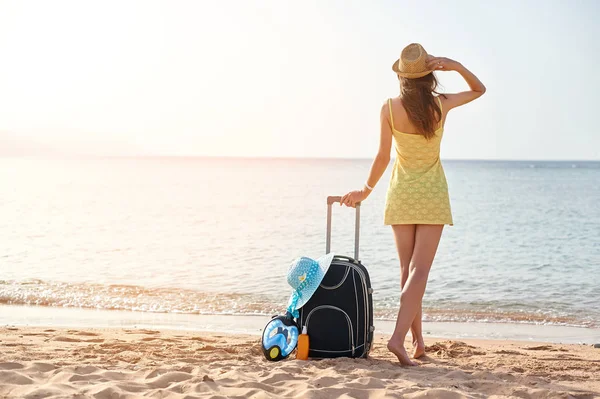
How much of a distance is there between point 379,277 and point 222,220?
28.0ft

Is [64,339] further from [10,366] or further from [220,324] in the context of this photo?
[220,324]

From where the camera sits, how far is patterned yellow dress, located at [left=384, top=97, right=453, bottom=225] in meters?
3.80

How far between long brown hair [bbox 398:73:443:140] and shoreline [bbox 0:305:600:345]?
270 cm

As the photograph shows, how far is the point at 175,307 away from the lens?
23.5 ft

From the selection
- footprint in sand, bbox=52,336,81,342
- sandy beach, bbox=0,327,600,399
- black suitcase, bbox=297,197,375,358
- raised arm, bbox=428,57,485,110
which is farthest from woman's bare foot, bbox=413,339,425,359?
footprint in sand, bbox=52,336,81,342

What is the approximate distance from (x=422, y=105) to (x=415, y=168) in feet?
1.21

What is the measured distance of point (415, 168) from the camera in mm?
3867

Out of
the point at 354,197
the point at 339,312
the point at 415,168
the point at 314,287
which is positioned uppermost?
the point at 415,168

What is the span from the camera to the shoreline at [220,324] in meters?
6.00

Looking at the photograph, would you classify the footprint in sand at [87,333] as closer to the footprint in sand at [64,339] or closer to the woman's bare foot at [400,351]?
the footprint in sand at [64,339]

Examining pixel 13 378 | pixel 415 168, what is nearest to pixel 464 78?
pixel 415 168

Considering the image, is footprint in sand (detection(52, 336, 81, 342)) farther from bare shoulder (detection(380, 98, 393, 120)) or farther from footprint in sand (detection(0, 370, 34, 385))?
bare shoulder (detection(380, 98, 393, 120))

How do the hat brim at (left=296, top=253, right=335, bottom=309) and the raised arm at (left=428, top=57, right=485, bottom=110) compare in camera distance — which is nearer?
the raised arm at (left=428, top=57, right=485, bottom=110)

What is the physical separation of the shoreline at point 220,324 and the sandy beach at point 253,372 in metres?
1.13
